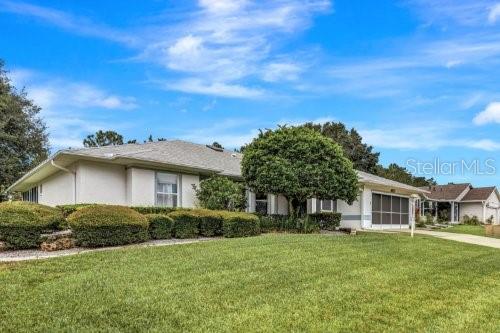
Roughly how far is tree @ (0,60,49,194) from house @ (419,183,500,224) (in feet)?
117

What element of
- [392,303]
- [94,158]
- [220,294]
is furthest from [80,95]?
[392,303]

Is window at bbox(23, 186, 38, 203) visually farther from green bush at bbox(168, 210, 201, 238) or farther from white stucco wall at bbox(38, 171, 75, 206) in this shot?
green bush at bbox(168, 210, 201, 238)

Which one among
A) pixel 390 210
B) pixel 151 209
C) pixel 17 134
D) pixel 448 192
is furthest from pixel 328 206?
pixel 448 192

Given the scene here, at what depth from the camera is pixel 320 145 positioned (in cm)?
2019

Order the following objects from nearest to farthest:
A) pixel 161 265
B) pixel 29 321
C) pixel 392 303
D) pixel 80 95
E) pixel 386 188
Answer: pixel 29 321 < pixel 392 303 < pixel 161 265 < pixel 80 95 < pixel 386 188

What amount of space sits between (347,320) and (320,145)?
1445cm

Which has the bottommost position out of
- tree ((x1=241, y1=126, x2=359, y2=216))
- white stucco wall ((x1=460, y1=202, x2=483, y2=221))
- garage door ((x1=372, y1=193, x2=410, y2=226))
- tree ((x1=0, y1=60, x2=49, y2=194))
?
white stucco wall ((x1=460, y1=202, x2=483, y2=221))

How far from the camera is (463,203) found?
166 ft

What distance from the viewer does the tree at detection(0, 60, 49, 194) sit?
101 ft

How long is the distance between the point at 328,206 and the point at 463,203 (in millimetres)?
30555

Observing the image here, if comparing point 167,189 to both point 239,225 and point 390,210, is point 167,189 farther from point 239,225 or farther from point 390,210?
point 390,210

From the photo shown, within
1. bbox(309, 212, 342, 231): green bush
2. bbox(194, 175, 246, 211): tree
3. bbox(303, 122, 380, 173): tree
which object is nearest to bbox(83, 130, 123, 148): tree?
bbox(303, 122, 380, 173): tree

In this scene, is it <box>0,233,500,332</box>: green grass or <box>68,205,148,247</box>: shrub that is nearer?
<box>0,233,500,332</box>: green grass

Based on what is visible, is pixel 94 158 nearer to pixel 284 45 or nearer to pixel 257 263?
pixel 284 45
